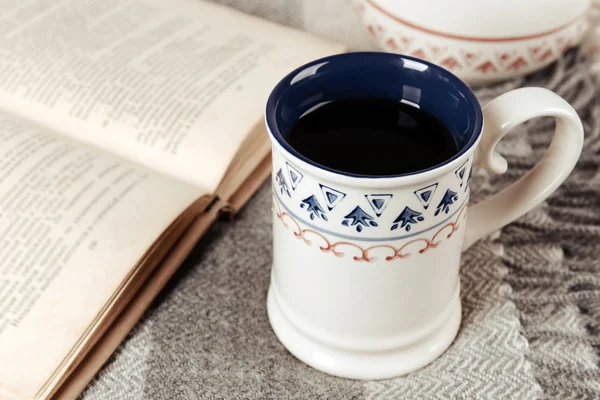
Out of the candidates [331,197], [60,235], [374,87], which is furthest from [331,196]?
[60,235]

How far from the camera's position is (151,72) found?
65 centimetres

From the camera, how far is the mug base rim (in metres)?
0.48

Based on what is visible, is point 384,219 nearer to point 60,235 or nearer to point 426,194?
point 426,194

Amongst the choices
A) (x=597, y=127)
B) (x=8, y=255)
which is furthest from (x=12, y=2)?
(x=597, y=127)

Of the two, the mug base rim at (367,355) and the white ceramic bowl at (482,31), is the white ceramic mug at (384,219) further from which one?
the white ceramic bowl at (482,31)

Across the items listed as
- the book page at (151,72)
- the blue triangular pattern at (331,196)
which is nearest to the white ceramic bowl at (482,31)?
the book page at (151,72)

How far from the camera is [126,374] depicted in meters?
0.49

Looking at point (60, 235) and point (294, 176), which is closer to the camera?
point (294, 176)

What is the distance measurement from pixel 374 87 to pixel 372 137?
4cm

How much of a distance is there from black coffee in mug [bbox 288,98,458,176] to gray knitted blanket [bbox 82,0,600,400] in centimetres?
15

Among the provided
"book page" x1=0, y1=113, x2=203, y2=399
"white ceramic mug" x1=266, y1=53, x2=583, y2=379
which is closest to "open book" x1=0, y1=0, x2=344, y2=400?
"book page" x1=0, y1=113, x2=203, y2=399

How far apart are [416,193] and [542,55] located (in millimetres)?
330

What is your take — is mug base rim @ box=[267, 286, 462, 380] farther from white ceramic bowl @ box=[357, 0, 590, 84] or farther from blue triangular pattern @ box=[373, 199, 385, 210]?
white ceramic bowl @ box=[357, 0, 590, 84]

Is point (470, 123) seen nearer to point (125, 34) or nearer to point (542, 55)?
point (542, 55)
